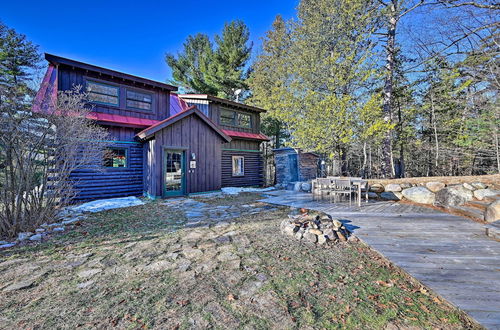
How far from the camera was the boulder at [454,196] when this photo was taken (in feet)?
18.2

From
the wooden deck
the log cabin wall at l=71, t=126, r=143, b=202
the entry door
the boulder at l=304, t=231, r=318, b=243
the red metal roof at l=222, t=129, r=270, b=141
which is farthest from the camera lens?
the red metal roof at l=222, t=129, r=270, b=141

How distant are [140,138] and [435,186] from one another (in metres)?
10.7

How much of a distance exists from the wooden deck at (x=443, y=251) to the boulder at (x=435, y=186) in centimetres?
125

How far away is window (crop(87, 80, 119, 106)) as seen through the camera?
353 inches

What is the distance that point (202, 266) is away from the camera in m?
2.96

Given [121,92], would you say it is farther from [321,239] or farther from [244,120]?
[321,239]

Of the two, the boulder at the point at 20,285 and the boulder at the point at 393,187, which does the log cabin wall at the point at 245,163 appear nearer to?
the boulder at the point at 393,187

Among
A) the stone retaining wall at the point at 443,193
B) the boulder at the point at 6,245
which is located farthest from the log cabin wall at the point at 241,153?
the boulder at the point at 6,245

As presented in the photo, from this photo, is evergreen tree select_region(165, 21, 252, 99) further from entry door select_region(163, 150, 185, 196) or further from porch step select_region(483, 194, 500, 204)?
porch step select_region(483, 194, 500, 204)

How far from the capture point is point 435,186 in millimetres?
6574

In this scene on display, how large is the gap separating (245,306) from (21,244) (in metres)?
4.49

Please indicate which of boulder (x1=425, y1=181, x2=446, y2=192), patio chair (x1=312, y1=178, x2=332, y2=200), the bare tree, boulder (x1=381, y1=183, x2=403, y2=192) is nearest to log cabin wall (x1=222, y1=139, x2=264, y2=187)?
patio chair (x1=312, y1=178, x2=332, y2=200)

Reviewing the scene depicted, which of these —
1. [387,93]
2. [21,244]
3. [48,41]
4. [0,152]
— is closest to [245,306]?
[21,244]

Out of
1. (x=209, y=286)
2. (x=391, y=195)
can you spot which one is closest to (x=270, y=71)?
(x=391, y=195)
